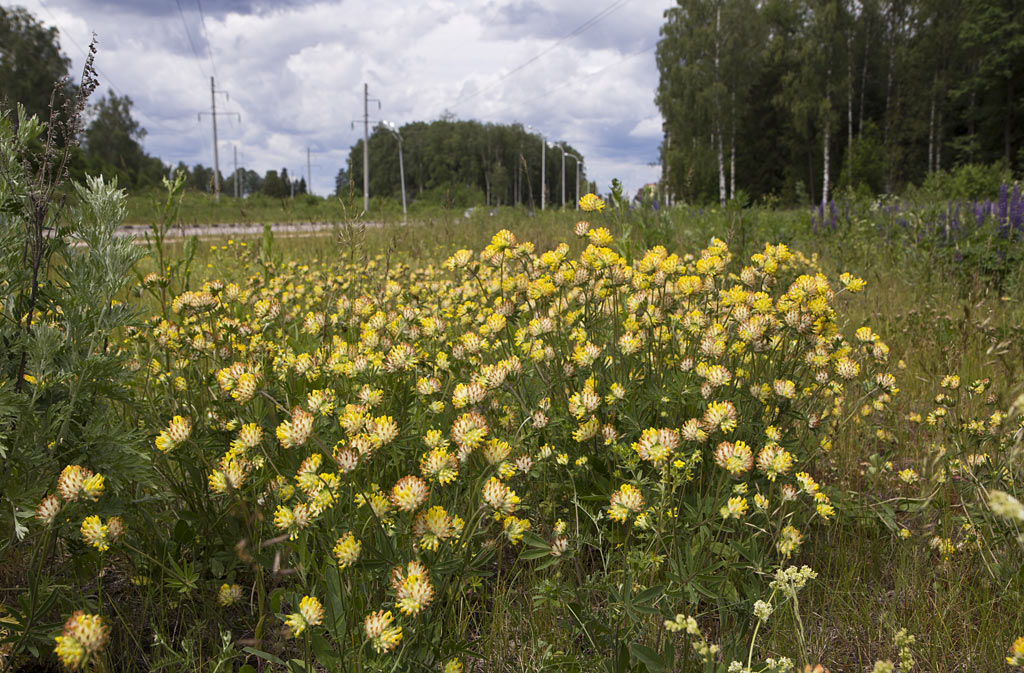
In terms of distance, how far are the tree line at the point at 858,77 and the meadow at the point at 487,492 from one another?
2456cm

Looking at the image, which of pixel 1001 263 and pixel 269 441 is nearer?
pixel 269 441

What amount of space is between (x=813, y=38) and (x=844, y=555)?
3136 centimetres

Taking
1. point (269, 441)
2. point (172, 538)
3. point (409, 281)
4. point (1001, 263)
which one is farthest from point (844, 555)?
point (1001, 263)

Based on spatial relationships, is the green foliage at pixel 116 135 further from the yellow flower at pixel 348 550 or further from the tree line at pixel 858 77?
the yellow flower at pixel 348 550

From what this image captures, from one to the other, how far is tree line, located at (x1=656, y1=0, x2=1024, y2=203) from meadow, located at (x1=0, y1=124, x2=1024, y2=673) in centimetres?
2456

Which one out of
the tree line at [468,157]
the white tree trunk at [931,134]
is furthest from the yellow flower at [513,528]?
the tree line at [468,157]

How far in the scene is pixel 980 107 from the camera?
97.9ft

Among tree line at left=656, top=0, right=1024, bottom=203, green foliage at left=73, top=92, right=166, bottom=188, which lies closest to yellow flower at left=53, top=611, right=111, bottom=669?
tree line at left=656, top=0, right=1024, bottom=203

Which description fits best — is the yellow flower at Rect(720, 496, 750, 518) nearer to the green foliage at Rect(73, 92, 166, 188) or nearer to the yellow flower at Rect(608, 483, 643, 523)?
the yellow flower at Rect(608, 483, 643, 523)

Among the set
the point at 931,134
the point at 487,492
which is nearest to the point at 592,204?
the point at 487,492

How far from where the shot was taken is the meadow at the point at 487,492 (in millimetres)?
1123

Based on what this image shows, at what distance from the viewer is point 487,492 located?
1.09 metres

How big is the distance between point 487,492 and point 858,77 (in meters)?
36.7

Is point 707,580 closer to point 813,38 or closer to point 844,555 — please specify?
point 844,555
